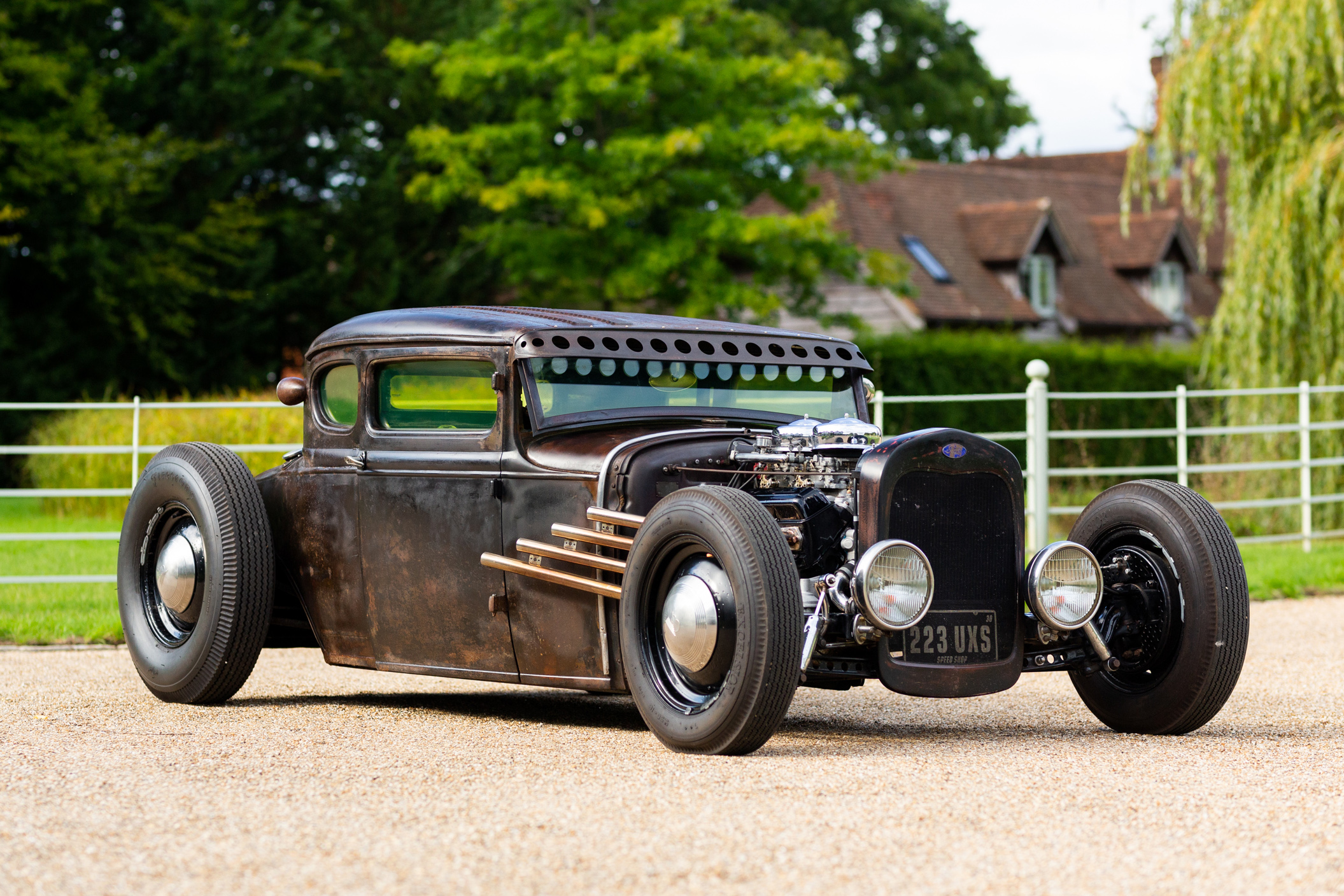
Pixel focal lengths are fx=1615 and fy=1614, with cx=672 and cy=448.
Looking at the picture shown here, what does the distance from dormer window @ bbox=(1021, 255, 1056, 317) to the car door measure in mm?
29355

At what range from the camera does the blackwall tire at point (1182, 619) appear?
5.73 m

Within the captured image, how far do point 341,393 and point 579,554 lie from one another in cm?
170

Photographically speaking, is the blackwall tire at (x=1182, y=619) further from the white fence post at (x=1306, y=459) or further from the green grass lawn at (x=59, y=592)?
the white fence post at (x=1306, y=459)

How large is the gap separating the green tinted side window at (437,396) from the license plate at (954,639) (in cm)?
192

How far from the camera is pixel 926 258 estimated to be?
33.7 m

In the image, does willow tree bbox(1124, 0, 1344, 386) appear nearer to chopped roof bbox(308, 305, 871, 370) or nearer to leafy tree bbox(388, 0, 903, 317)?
leafy tree bbox(388, 0, 903, 317)

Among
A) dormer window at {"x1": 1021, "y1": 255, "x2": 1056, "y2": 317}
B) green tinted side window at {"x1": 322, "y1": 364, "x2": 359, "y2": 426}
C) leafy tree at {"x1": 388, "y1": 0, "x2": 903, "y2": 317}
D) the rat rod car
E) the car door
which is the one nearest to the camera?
the rat rod car


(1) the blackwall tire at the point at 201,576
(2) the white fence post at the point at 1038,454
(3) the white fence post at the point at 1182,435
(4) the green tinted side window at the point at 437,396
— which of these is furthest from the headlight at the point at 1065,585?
(3) the white fence post at the point at 1182,435

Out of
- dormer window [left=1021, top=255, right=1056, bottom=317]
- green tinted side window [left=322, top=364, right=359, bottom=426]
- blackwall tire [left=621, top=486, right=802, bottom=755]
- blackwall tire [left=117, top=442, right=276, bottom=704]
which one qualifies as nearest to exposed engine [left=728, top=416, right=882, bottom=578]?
blackwall tire [left=621, top=486, right=802, bottom=755]

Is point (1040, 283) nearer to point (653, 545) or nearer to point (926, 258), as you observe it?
point (926, 258)

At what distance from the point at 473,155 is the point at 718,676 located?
18.2 metres

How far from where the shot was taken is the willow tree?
46.8 feet

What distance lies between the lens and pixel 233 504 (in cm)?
672

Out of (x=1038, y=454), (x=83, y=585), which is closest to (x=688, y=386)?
(x=1038, y=454)
